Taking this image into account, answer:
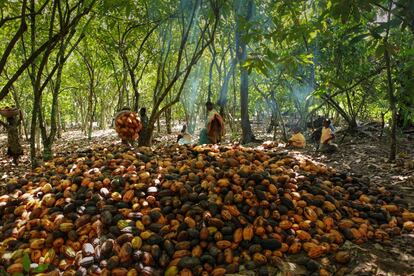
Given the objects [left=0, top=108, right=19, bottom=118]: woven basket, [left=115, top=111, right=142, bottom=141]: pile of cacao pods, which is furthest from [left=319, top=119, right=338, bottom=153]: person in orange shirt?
[left=0, top=108, right=19, bottom=118]: woven basket

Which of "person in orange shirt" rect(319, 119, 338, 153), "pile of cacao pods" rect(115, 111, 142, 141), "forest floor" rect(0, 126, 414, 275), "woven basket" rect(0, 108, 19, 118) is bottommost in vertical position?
"forest floor" rect(0, 126, 414, 275)

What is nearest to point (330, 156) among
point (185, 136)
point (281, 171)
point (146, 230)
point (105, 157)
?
point (185, 136)

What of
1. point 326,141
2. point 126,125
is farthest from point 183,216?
point 326,141

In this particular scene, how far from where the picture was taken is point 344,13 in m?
2.63

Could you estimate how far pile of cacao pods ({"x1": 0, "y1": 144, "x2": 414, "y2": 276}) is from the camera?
8.68 feet

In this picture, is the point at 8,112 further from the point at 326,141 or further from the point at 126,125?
the point at 326,141

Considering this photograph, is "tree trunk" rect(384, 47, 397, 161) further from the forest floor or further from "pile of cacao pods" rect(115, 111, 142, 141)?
"pile of cacao pods" rect(115, 111, 142, 141)

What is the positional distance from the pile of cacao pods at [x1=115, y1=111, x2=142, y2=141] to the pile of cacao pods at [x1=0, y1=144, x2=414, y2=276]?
76.6 inches

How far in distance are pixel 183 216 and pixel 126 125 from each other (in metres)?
3.40

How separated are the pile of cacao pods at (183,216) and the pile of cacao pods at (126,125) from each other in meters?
1.95

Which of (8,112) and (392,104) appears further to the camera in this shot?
(8,112)

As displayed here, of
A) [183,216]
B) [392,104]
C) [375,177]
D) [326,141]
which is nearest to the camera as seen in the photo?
[183,216]

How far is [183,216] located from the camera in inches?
119

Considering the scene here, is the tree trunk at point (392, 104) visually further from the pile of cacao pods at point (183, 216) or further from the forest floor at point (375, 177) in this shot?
the pile of cacao pods at point (183, 216)
